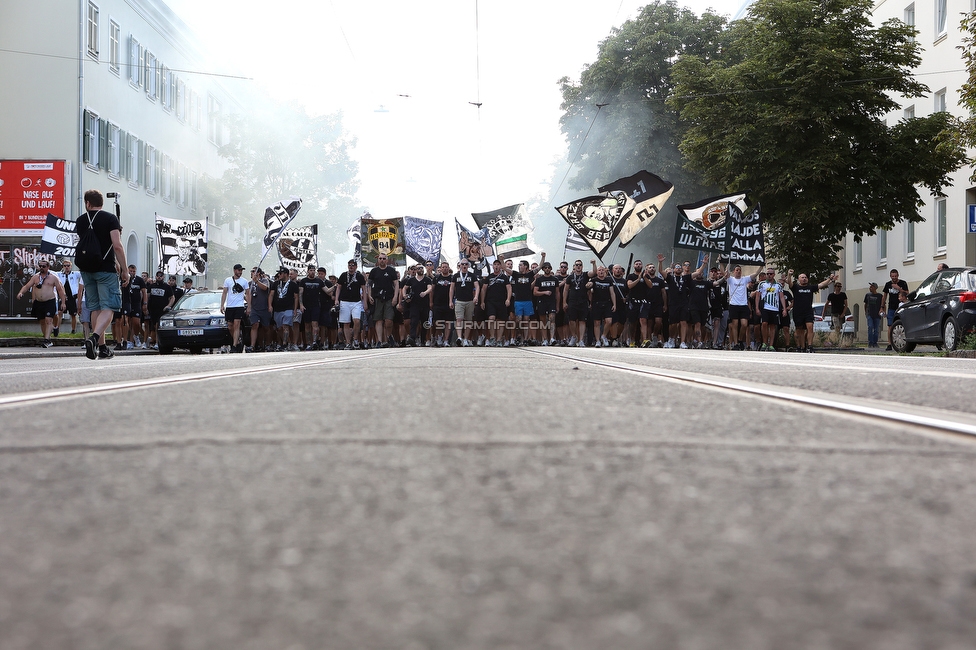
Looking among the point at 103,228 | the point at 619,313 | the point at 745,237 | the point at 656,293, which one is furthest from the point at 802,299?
the point at 103,228

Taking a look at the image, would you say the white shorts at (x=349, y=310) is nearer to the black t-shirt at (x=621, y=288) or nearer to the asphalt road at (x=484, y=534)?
the black t-shirt at (x=621, y=288)

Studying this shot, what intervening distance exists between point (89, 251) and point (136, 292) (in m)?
11.1

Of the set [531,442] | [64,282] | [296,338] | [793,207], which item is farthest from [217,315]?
[531,442]

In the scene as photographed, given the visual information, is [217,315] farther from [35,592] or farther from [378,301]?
[35,592]

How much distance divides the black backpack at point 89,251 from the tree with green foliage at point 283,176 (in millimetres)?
39965

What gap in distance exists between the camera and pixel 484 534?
159 centimetres

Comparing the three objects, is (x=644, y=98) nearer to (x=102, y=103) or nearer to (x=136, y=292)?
(x=102, y=103)

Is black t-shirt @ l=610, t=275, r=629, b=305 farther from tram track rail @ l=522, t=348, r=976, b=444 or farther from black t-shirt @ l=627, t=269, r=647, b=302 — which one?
tram track rail @ l=522, t=348, r=976, b=444

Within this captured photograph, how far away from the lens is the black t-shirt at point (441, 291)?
21453 mm

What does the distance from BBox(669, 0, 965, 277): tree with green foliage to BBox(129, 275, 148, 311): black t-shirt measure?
14.7 meters

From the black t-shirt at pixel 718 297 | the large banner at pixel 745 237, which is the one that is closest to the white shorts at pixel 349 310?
the black t-shirt at pixel 718 297

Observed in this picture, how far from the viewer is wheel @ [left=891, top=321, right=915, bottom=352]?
63.8ft

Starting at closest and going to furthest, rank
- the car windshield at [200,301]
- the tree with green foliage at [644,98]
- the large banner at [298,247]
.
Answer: the car windshield at [200,301], the large banner at [298,247], the tree with green foliage at [644,98]

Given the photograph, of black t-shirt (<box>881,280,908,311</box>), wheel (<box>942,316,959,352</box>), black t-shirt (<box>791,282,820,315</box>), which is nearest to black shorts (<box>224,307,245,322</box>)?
black t-shirt (<box>791,282,820,315</box>)
